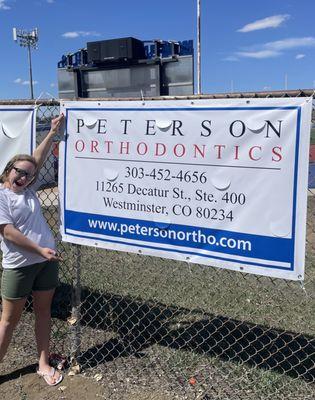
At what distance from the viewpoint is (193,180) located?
288 centimetres

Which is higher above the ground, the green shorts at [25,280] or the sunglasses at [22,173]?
the sunglasses at [22,173]

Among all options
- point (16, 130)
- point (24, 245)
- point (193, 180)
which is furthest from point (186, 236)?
point (16, 130)

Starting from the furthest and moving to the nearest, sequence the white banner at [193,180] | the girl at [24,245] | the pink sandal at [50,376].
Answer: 1. the pink sandal at [50,376]
2. the girl at [24,245]
3. the white banner at [193,180]

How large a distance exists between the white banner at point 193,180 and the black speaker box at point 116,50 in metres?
14.0

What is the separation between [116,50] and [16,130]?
1400cm

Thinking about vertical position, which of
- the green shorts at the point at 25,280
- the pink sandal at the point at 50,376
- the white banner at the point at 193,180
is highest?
the white banner at the point at 193,180

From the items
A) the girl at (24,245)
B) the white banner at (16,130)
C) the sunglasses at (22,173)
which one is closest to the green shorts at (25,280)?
the girl at (24,245)

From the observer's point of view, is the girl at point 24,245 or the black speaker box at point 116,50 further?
the black speaker box at point 116,50

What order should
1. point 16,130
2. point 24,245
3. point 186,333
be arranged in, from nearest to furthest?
1. point 24,245
2. point 16,130
3. point 186,333

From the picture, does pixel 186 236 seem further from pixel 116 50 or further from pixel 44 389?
pixel 116 50

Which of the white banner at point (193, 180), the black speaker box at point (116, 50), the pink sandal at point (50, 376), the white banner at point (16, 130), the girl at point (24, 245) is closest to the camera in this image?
the white banner at point (193, 180)

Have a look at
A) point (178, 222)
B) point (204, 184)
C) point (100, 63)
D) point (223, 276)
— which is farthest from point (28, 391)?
point (100, 63)

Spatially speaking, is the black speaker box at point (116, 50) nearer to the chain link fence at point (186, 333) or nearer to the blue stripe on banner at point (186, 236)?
the chain link fence at point (186, 333)

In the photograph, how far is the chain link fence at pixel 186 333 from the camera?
127 inches
